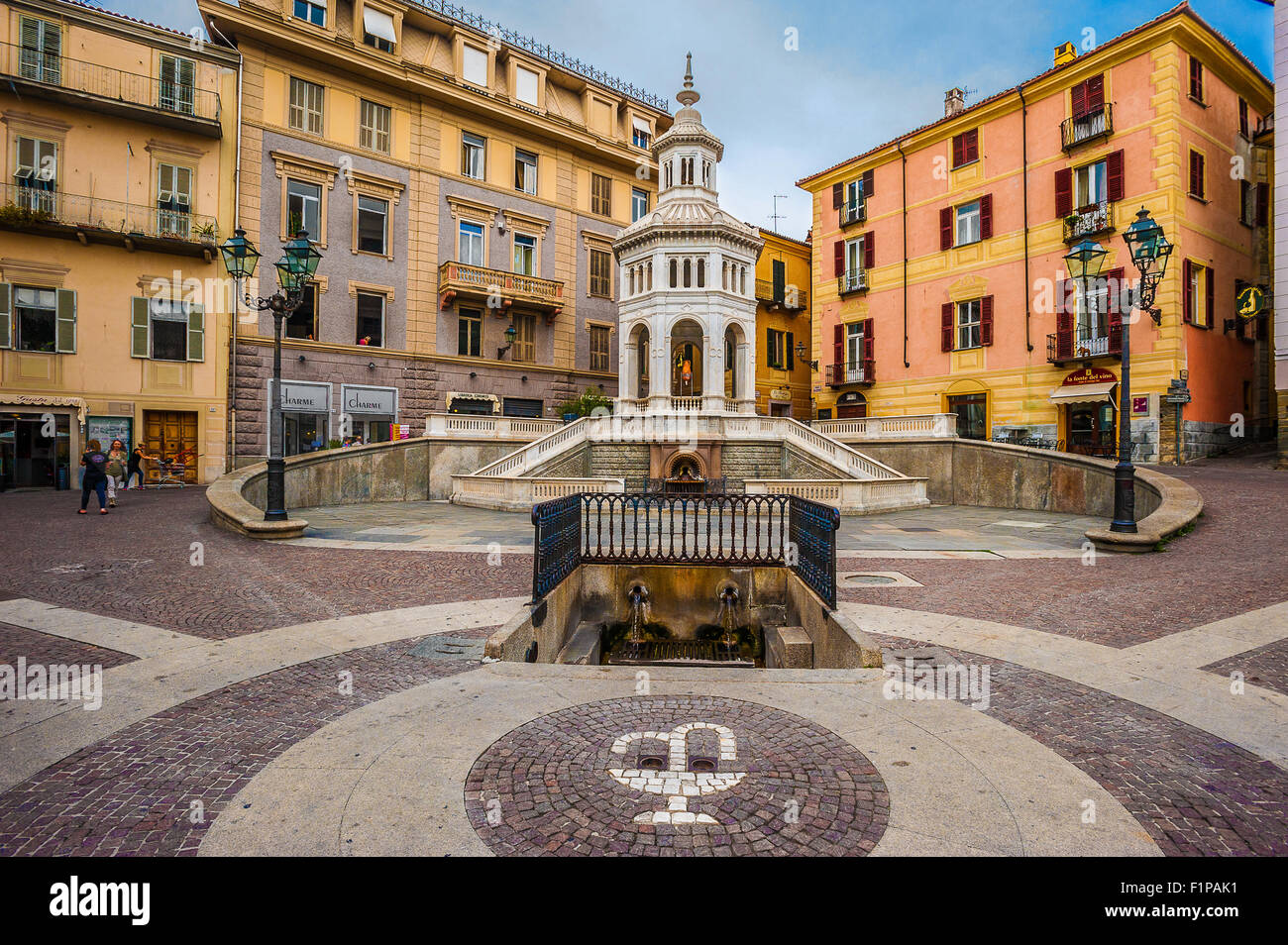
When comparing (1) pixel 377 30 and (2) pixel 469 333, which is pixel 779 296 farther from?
(1) pixel 377 30

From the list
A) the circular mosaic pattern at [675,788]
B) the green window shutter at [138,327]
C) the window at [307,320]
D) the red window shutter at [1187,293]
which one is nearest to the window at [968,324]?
the red window shutter at [1187,293]

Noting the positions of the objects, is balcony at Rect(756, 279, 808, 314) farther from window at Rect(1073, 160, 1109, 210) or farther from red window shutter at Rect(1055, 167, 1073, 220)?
window at Rect(1073, 160, 1109, 210)

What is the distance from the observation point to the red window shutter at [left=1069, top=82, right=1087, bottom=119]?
23.7 metres

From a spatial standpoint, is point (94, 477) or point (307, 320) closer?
point (94, 477)

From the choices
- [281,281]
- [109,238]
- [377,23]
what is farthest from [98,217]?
[281,281]

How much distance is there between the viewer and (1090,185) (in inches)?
933

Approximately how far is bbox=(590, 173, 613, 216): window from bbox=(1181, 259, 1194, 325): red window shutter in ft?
80.3

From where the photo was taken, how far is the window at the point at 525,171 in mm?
30641

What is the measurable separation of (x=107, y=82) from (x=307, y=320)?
31.9 feet

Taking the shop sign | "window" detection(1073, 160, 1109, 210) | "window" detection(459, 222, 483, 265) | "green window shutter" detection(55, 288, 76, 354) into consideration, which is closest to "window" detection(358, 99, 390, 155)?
"window" detection(459, 222, 483, 265)

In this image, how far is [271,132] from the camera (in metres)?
24.7

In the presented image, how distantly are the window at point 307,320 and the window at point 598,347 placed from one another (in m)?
12.6
